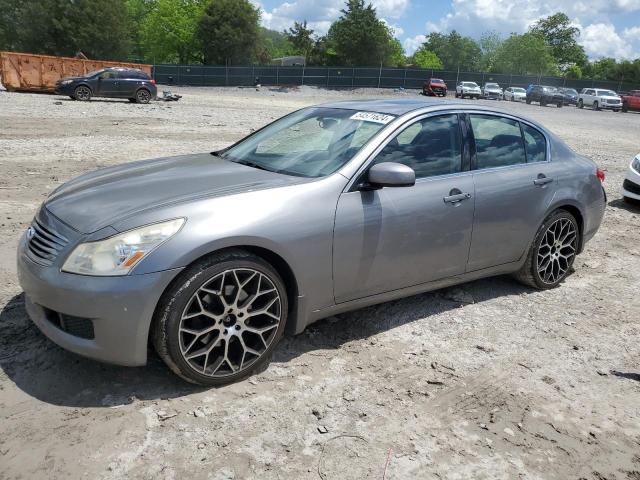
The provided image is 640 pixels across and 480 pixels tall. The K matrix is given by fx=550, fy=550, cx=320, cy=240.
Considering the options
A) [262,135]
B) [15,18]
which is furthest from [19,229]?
[15,18]

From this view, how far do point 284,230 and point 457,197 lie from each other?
144 centimetres

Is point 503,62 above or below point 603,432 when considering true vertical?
above

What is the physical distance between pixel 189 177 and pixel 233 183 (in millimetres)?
382

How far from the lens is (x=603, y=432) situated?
2969 mm

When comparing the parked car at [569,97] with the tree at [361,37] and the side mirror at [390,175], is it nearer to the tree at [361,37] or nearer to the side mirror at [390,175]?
the tree at [361,37]

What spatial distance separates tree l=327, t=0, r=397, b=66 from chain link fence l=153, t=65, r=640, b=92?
12.4 meters

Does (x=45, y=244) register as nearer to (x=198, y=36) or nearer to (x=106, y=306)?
(x=106, y=306)

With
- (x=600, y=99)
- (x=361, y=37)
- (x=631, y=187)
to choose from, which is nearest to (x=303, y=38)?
(x=361, y=37)

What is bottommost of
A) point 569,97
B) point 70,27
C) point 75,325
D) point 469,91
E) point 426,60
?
point 75,325

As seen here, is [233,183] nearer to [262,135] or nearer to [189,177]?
[189,177]

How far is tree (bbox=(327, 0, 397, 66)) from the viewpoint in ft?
212

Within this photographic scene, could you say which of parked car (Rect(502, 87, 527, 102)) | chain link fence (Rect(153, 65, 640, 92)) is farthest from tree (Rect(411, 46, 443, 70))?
parked car (Rect(502, 87, 527, 102))

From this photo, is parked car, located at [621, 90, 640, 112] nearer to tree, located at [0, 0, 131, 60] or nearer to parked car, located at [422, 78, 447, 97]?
parked car, located at [422, 78, 447, 97]

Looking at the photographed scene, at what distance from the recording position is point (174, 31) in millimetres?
74750
